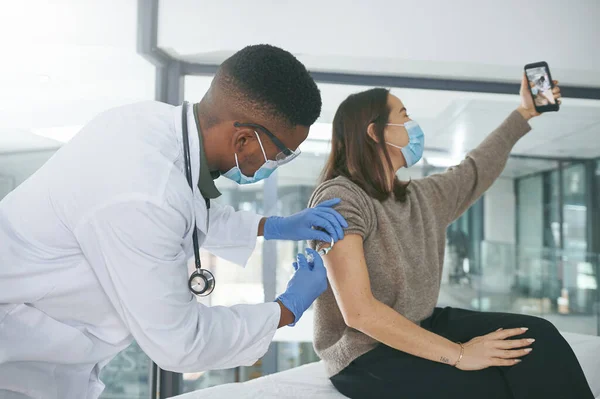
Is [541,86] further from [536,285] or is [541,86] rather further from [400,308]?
[536,285]

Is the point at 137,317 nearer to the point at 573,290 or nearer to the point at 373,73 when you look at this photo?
the point at 373,73

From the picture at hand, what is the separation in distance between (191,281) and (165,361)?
0.22 meters

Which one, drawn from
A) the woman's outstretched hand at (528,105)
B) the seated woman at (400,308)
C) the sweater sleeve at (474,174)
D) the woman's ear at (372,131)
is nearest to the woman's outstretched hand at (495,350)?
the seated woman at (400,308)

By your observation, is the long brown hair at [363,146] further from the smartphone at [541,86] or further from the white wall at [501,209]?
the white wall at [501,209]

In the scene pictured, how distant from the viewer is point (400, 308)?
1134 mm

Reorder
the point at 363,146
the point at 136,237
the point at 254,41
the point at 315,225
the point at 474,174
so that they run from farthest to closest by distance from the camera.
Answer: the point at 254,41 < the point at 474,174 < the point at 363,146 < the point at 315,225 < the point at 136,237

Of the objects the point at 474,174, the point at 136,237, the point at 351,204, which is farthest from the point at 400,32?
the point at 136,237

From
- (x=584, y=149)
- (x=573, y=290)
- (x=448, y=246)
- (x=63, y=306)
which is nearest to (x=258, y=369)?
(x=448, y=246)

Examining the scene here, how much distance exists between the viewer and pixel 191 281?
38.2 inches

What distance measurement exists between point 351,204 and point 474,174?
0.59 meters

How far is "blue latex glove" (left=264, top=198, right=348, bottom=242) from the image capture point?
41.2 inches

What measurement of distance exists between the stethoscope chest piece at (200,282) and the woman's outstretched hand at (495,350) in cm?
61

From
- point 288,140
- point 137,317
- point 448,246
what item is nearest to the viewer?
point 137,317

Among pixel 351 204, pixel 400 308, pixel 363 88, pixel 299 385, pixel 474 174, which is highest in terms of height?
pixel 363 88
